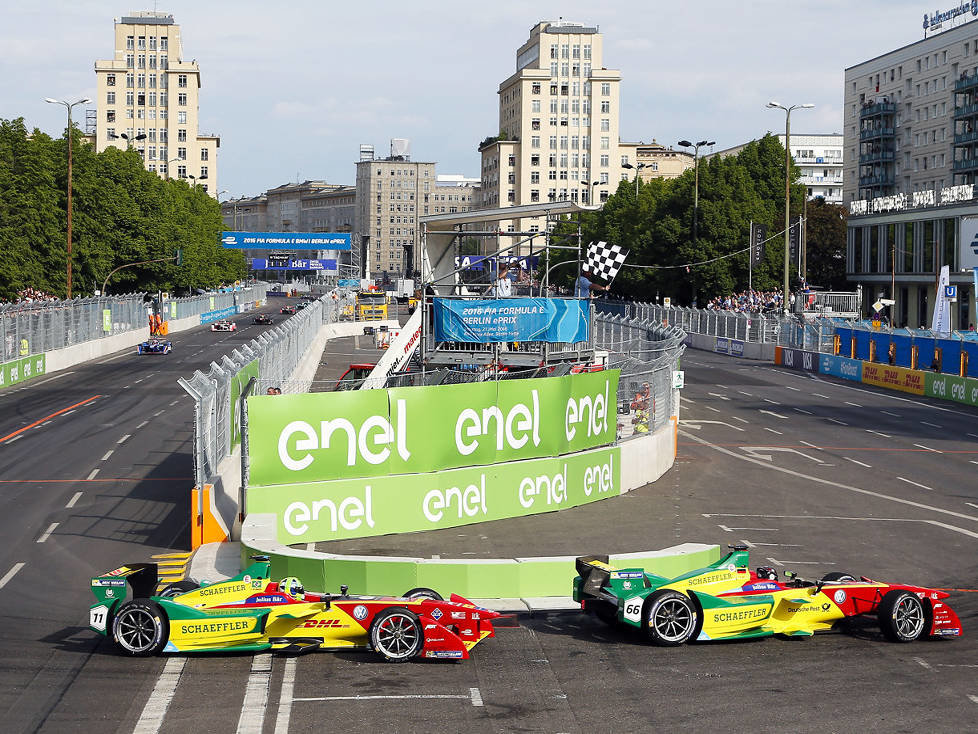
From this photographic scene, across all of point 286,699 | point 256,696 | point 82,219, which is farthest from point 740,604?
point 82,219

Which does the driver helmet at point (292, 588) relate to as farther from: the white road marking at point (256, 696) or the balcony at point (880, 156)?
the balcony at point (880, 156)

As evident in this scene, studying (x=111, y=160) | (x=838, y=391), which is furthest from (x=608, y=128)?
(x=838, y=391)

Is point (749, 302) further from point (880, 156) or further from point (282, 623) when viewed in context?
point (282, 623)

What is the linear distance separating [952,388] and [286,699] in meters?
40.6

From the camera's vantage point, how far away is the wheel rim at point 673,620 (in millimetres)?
14078

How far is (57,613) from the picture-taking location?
15398 millimetres

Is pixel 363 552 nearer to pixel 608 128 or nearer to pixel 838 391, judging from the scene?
pixel 838 391

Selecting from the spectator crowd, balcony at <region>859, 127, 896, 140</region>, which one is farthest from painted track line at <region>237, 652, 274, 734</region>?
balcony at <region>859, 127, 896, 140</region>

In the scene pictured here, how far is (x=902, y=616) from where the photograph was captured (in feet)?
47.3

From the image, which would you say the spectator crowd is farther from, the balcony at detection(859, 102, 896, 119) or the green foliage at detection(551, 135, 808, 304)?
the balcony at detection(859, 102, 896, 119)

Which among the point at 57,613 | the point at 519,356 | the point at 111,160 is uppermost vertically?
the point at 111,160

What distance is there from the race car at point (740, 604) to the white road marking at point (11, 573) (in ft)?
27.1

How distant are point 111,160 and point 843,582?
83.6 metres

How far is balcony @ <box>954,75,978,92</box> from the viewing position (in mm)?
100238
